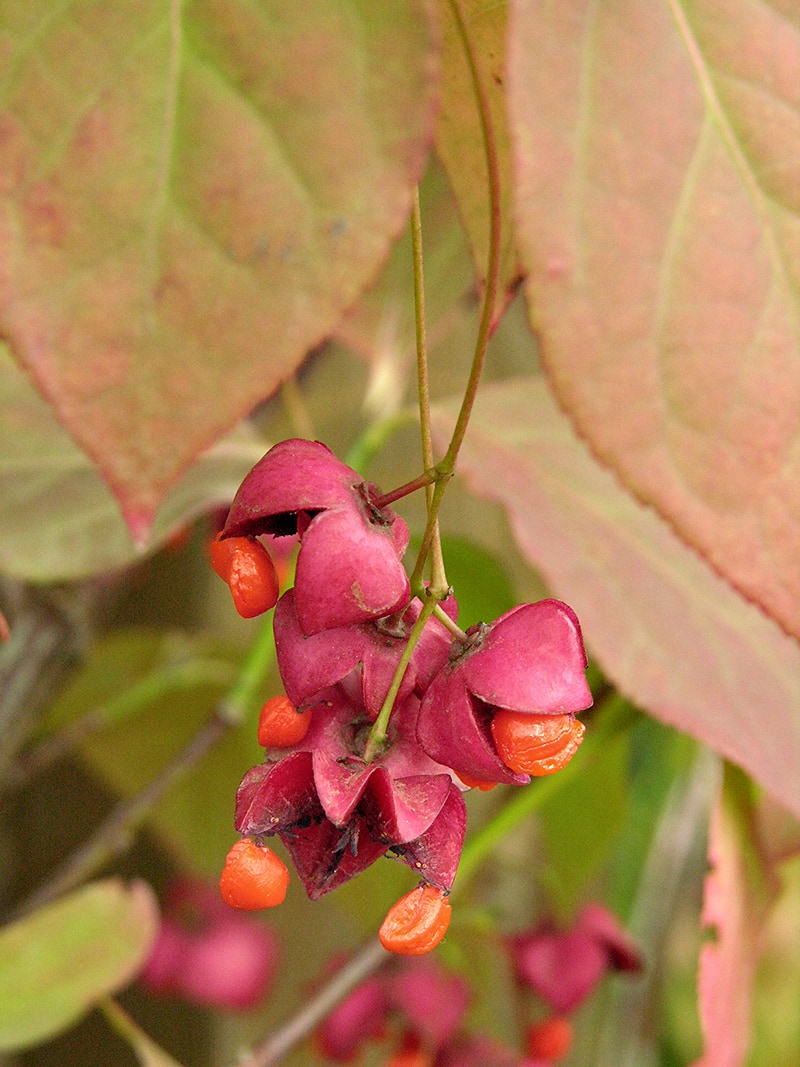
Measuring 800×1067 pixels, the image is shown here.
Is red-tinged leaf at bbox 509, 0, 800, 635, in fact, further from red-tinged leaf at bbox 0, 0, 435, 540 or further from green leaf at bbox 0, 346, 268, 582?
green leaf at bbox 0, 346, 268, 582

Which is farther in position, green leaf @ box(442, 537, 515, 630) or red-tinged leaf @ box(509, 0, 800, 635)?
green leaf @ box(442, 537, 515, 630)

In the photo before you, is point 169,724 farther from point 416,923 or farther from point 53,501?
point 416,923

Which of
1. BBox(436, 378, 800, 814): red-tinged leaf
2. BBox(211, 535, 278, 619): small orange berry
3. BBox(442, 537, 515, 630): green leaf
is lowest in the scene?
BBox(442, 537, 515, 630): green leaf

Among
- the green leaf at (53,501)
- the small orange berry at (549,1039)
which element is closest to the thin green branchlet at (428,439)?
the green leaf at (53,501)

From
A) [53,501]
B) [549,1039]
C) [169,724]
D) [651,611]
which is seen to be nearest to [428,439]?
[651,611]

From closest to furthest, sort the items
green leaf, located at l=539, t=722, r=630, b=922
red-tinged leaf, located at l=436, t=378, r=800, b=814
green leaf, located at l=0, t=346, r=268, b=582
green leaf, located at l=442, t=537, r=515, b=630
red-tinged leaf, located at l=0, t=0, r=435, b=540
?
red-tinged leaf, located at l=0, t=0, r=435, b=540 → red-tinged leaf, located at l=436, t=378, r=800, b=814 → green leaf, located at l=0, t=346, r=268, b=582 → green leaf, located at l=442, t=537, r=515, b=630 → green leaf, located at l=539, t=722, r=630, b=922

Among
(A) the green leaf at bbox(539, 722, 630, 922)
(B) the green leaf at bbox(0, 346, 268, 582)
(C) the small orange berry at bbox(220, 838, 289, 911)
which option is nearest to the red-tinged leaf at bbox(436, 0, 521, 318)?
(C) the small orange berry at bbox(220, 838, 289, 911)
